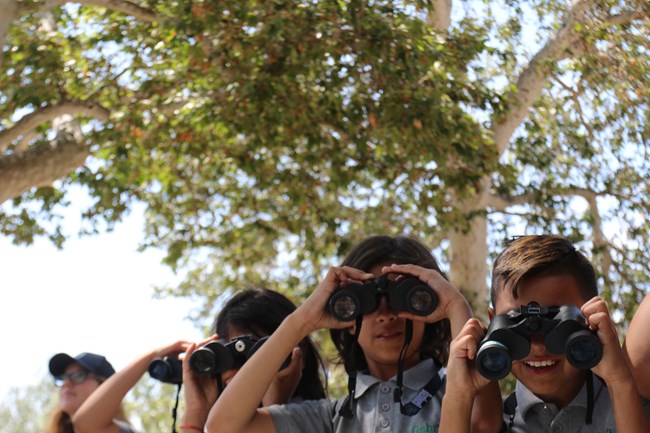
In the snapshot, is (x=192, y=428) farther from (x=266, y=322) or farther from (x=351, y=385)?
(x=351, y=385)

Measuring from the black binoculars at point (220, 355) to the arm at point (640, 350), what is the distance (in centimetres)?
163

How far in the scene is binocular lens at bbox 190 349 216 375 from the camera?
14.1 feet

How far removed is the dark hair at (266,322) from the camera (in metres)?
4.68

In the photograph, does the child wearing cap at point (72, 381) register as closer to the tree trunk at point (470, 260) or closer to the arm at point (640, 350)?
the arm at point (640, 350)

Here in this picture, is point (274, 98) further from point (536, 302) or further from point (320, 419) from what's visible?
point (536, 302)

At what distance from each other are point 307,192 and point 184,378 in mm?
6716

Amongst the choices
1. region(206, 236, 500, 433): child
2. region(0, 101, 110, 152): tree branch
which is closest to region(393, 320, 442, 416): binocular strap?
region(206, 236, 500, 433): child

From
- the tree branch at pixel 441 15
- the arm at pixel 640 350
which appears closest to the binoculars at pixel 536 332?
the arm at pixel 640 350

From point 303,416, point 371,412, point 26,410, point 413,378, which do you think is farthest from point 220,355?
point 26,410

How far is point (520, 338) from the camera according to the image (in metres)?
3.15

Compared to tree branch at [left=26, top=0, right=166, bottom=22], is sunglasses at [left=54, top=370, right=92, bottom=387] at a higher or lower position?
higher

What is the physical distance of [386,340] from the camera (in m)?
3.99

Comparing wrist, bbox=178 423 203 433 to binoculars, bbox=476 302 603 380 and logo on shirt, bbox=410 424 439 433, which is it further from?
binoculars, bbox=476 302 603 380

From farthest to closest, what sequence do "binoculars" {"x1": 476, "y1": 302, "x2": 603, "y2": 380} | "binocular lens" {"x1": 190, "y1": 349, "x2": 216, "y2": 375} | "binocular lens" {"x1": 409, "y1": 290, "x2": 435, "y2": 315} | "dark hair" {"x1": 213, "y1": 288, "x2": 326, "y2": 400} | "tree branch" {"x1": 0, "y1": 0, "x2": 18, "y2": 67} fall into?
"tree branch" {"x1": 0, "y1": 0, "x2": 18, "y2": 67} < "dark hair" {"x1": 213, "y1": 288, "x2": 326, "y2": 400} < "binocular lens" {"x1": 190, "y1": 349, "x2": 216, "y2": 375} < "binocular lens" {"x1": 409, "y1": 290, "x2": 435, "y2": 315} < "binoculars" {"x1": 476, "y1": 302, "x2": 603, "y2": 380}
